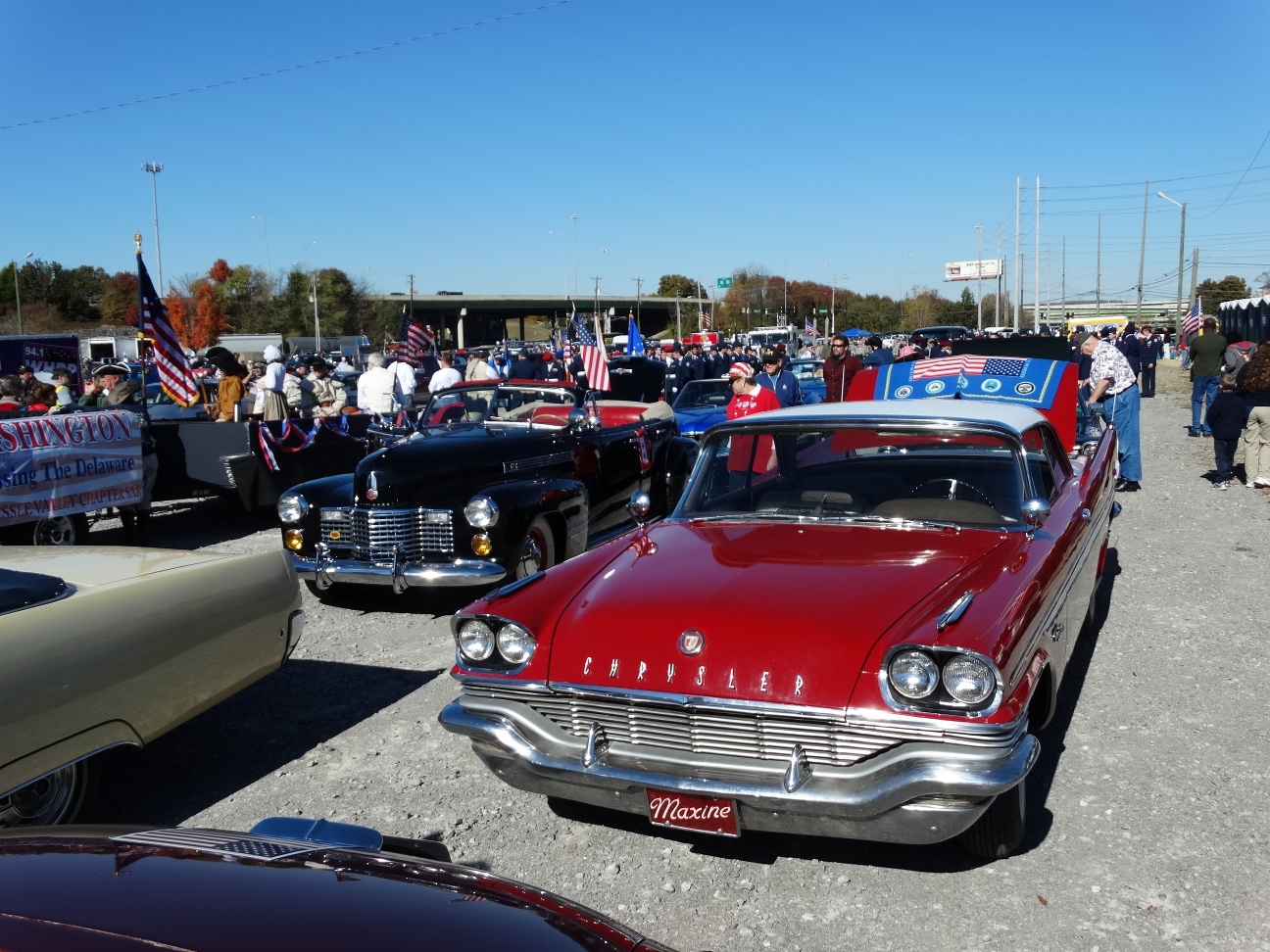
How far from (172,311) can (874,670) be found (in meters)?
97.7

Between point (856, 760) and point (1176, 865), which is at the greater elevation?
point (856, 760)

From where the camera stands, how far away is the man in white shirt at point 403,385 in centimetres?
1434

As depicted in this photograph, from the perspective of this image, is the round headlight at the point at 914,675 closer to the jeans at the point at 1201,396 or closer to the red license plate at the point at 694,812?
the red license plate at the point at 694,812

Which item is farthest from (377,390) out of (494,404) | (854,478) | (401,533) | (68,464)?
(854,478)

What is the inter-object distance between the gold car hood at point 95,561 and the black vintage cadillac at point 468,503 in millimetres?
2309

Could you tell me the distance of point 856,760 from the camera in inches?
133

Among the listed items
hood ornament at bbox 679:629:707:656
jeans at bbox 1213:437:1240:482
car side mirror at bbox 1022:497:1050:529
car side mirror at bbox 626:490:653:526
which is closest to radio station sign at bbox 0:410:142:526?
car side mirror at bbox 626:490:653:526

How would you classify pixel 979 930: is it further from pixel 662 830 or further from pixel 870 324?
pixel 870 324

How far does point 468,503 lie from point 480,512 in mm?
120

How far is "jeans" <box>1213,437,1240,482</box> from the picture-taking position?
471 inches

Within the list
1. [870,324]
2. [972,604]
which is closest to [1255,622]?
[972,604]

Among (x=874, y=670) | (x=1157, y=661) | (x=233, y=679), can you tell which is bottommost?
(x=1157, y=661)

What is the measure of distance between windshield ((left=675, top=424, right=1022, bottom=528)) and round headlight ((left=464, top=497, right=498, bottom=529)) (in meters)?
2.30

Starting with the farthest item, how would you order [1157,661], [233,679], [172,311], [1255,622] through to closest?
[172,311] → [1255,622] → [1157,661] → [233,679]
